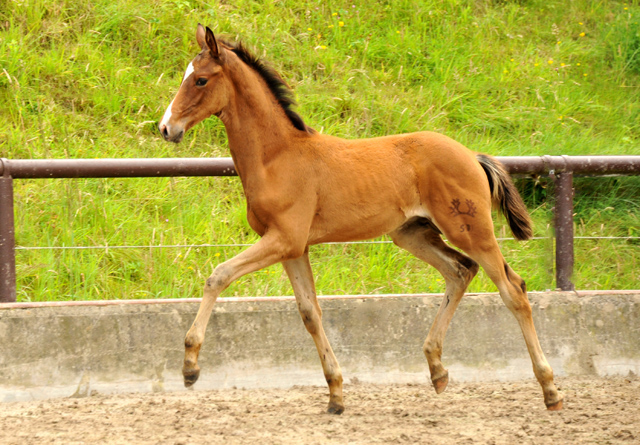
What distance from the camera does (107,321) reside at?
4246 mm

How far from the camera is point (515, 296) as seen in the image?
400 centimetres

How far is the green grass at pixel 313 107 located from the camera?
17.4ft

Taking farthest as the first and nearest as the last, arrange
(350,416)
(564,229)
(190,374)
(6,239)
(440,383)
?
(564,229)
(6,239)
(440,383)
(350,416)
(190,374)

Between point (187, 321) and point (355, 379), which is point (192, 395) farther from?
point (355, 379)

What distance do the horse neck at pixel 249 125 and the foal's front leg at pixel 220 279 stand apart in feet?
1.42

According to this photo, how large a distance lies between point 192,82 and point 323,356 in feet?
5.55

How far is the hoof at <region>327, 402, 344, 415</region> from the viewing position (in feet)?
12.6

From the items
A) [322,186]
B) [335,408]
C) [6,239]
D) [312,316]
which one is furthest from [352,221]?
[6,239]

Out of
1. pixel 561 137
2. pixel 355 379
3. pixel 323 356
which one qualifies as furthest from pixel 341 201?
pixel 561 137

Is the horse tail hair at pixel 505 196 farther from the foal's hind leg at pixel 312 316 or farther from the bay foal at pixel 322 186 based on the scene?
the foal's hind leg at pixel 312 316

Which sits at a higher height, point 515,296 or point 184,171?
point 184,171

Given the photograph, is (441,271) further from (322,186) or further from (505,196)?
(322,186)

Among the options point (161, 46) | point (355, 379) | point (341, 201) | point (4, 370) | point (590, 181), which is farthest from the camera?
point (161, 46)

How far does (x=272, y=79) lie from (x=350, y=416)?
1.93 m
